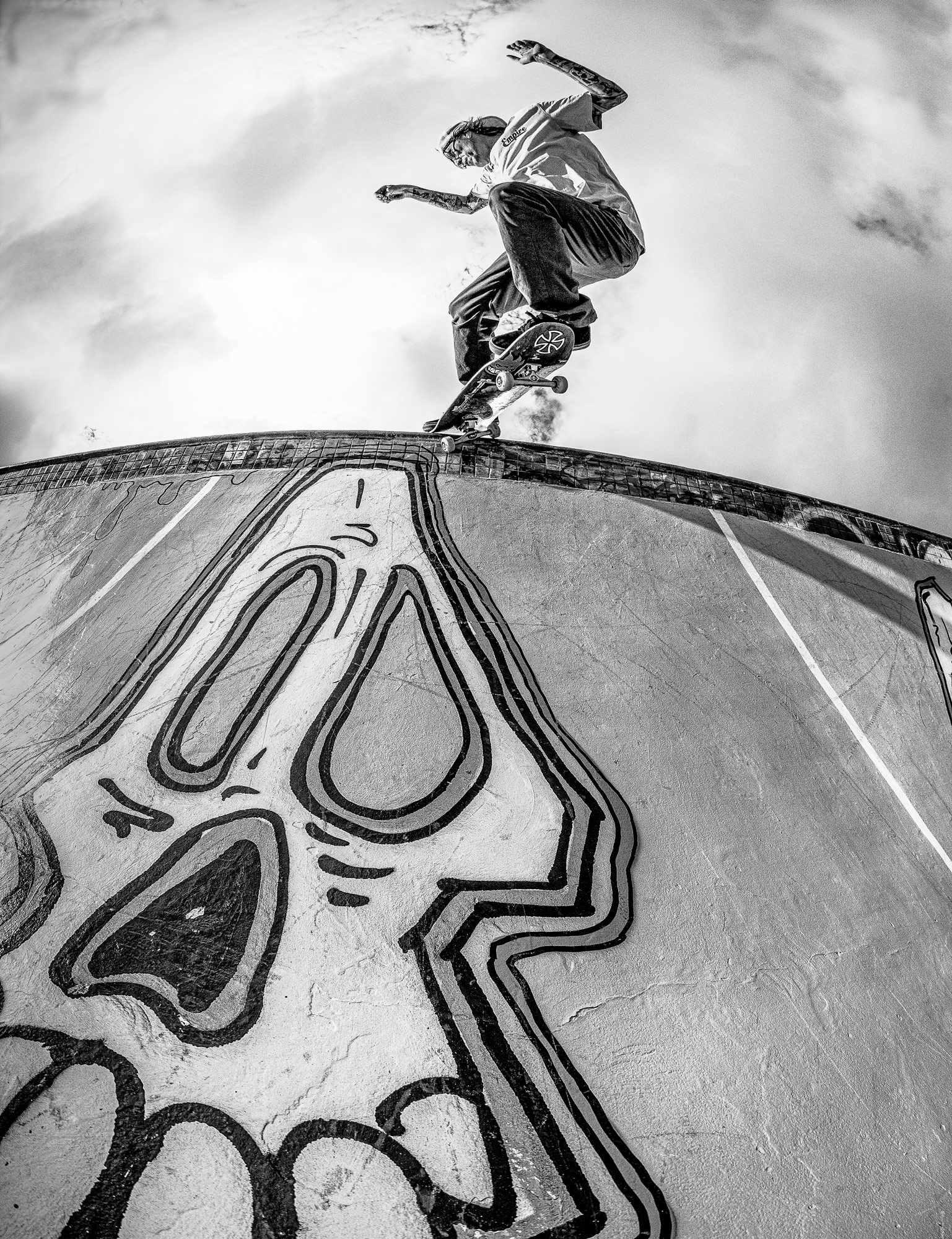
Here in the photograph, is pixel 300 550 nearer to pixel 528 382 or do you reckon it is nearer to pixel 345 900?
pixel 528 382

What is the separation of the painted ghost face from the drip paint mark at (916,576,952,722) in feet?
9.38

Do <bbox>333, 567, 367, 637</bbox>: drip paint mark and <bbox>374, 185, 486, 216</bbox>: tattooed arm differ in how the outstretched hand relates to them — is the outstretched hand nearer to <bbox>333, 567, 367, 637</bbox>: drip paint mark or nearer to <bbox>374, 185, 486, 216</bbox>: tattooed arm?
<bbox>374, 185, 486, 216</bbox>: tattooed arm

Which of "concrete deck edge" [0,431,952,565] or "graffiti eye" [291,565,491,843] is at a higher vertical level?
"concrete deck edge" [0,431,952,565]

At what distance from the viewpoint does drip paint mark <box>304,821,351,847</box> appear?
3756 millimetres

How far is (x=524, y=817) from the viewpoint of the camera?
3922mm

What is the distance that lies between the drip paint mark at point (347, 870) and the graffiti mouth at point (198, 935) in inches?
6.9

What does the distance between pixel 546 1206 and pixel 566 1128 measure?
250 mm

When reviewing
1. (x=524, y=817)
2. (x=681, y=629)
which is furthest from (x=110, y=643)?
(x=681, y=629)

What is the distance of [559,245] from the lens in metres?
5.09

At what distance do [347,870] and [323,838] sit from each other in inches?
8.8

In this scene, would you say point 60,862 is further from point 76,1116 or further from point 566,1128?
point 566,1128

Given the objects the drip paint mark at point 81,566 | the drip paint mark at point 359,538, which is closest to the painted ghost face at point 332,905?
the drip paint mark at point 359,538

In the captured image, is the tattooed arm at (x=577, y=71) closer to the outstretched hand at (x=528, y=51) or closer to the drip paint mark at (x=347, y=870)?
the outstretched hand at (x=528, y=51)

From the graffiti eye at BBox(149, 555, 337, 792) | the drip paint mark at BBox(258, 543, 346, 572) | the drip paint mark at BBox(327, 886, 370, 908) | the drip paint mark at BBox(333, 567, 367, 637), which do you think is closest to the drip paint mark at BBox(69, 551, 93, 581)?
the drip paint mark at BBox(258, 543, 346, 572)
